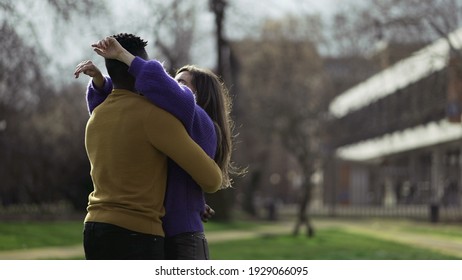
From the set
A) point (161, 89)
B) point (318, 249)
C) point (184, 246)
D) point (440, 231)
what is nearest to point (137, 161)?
point (161, 89)

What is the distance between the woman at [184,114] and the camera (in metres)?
3.57

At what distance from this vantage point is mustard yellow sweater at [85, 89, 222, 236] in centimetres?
355

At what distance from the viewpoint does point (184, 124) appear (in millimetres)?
3635

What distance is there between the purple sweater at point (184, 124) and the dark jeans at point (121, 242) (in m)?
0.12

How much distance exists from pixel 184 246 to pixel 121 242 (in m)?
0.28

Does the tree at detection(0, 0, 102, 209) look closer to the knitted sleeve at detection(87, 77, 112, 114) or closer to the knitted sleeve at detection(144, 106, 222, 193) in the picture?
the knitted sleeve at detection(87, 77, 112, 114)

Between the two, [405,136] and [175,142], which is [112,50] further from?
[405,136]

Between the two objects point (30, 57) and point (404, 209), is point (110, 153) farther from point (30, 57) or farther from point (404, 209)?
point (404, 209)

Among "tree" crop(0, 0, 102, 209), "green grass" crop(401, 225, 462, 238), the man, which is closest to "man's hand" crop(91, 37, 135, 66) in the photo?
the man

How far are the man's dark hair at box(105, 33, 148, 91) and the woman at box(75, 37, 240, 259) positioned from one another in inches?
3.0

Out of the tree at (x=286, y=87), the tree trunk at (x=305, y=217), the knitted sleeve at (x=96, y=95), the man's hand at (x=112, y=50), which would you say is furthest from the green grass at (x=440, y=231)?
the man's hand at (x=112, y=50)

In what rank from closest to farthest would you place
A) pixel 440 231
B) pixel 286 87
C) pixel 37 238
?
pixel 37 238
pixel 440 231
pixel 286 87

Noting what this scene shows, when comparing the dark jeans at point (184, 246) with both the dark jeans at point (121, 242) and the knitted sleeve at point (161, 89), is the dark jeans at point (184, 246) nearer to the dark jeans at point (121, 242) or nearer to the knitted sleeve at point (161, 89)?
the dark jeans at point (121, 242)

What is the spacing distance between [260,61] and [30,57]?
2136cm
